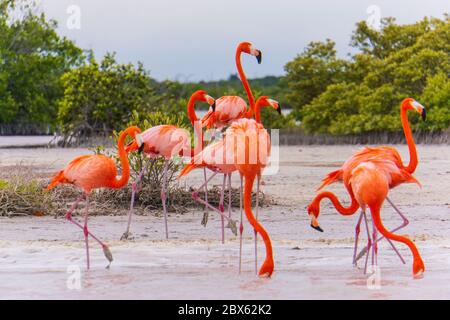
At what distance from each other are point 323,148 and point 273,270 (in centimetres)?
1809

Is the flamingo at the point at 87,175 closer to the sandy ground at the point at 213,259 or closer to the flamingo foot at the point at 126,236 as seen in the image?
the sandy ground at the point at 213,259

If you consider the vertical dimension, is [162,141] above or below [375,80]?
below

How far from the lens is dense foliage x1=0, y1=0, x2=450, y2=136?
2384 centimetres

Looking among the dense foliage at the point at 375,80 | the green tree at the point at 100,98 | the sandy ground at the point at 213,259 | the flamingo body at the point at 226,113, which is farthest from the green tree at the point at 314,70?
the flamingo body at the point at 226,113

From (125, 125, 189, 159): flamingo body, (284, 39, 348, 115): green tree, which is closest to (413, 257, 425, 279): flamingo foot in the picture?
(125, 125, 189, 159): flamingo body

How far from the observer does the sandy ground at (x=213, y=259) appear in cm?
614

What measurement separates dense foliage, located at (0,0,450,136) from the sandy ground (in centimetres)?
1328

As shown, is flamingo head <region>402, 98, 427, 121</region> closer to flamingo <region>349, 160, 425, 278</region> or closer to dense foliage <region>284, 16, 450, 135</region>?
flamingo <region>349, 160, 425, 278</region>

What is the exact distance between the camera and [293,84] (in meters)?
29.6

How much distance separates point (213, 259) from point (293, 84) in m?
22.6

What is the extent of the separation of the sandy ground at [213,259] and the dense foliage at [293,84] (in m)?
13.3

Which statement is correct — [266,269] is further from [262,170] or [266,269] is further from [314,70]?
[314,70]

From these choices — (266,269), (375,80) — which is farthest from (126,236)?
(375,80)
